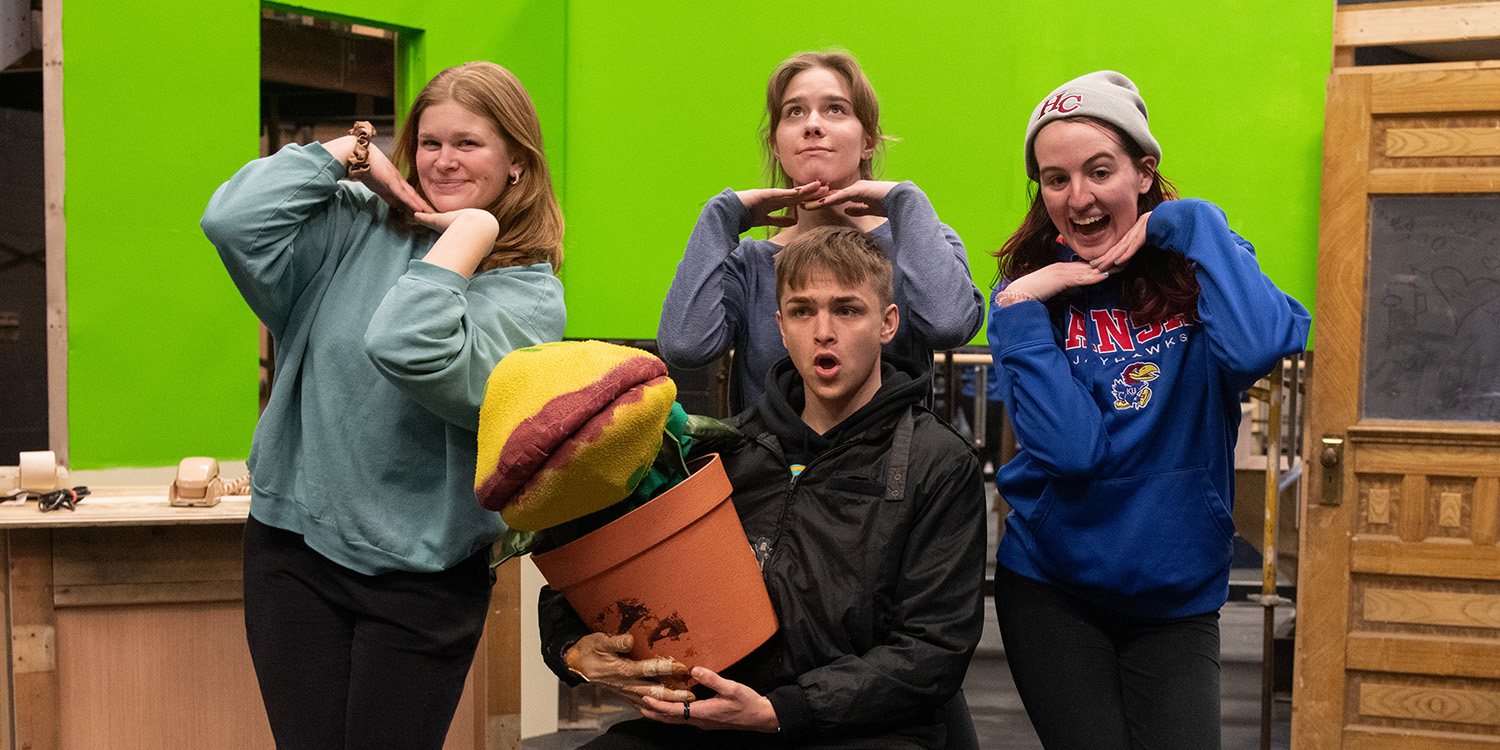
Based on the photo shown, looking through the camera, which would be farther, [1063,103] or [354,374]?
[1063,103]

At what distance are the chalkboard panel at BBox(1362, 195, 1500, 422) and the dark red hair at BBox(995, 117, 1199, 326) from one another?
1.65 meters

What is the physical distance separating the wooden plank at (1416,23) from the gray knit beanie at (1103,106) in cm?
165

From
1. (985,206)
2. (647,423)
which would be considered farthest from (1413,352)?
(647,423)

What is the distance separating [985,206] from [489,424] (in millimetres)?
2142

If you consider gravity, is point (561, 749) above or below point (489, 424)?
below

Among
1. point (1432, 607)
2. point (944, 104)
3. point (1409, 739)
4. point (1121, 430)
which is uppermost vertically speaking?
point (944, 104)

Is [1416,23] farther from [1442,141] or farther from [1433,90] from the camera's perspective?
[1442,141]

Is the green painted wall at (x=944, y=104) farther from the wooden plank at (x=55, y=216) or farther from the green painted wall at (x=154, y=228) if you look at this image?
the wooden plank at (x=55, y=216)

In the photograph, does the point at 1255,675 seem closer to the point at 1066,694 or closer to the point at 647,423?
the point at 1066,694

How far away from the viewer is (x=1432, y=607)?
2.88 meters

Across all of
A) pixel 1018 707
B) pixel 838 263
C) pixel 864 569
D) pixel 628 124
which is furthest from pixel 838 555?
pixel 1018 707

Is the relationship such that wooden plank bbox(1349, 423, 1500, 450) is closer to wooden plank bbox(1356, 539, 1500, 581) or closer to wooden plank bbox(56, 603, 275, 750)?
wooden plank bbox(1356, 539, 1500, 581)

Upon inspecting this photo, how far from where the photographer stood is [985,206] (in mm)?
2980

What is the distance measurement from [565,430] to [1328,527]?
2638 millimetres
